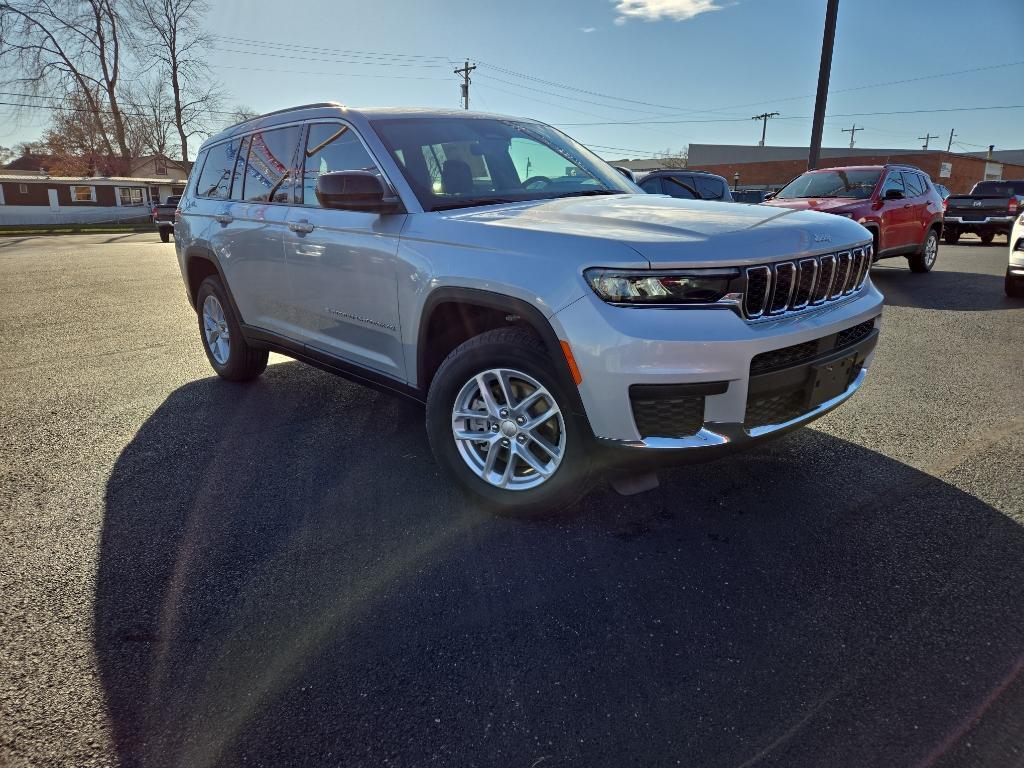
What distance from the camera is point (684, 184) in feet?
41.3

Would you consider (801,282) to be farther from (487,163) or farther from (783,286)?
(487,163)

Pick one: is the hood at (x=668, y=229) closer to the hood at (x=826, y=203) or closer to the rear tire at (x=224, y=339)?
the rear tire at (x=224, y=339)

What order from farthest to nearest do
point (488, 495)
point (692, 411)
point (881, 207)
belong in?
point (881, 207)
point (488, 495)
point (692, 411)

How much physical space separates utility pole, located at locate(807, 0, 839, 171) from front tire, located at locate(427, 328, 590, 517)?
1846 centimetres

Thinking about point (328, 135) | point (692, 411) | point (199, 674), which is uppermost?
point (328, 135)

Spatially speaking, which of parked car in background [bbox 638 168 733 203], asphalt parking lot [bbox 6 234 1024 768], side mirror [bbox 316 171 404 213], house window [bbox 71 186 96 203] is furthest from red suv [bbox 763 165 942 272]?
house window [bbox 71 186 96 203]

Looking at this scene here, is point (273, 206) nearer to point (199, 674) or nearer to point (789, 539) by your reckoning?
point (199, 674)

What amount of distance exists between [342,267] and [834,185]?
9.93 m

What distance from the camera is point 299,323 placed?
14.2 ft

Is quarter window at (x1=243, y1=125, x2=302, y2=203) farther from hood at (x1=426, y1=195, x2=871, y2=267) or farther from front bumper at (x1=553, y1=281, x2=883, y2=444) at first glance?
front bumper at (x1=553, y1=281, x2=883, y2=444)

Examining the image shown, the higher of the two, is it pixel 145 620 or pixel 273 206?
pixel 273 206

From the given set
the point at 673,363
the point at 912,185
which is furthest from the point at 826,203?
the point at 673,363

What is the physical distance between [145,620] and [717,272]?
7.96 feet

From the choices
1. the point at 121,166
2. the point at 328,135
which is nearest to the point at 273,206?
the point at 328,135
